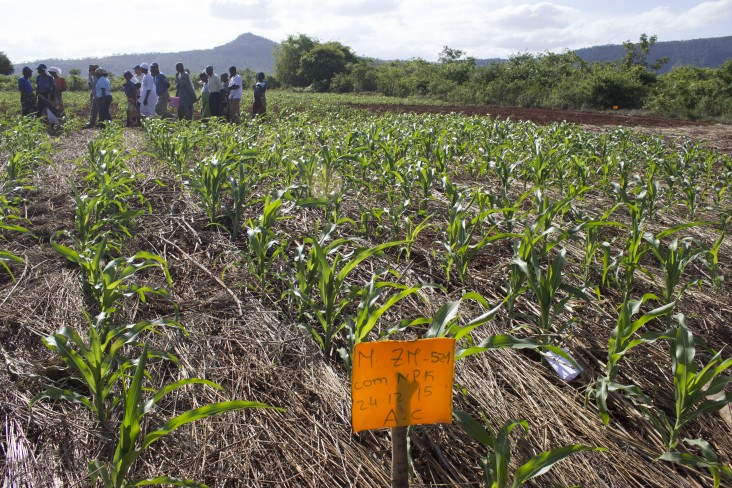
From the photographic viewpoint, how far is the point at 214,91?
371 inches

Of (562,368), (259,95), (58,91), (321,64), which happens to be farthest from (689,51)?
(562,368)

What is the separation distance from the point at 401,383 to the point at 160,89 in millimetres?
9977

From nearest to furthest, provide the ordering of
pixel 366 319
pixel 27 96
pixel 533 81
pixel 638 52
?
pixel 366 319 < pixel 27 96 < pixel 533 81 < pixel 638 52

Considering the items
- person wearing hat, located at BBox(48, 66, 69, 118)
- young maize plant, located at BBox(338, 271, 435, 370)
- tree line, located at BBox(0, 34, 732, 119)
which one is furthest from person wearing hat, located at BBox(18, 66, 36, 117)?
tree line, located at BBox(0, 34, 732, 119)

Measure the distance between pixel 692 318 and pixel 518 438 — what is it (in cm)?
137

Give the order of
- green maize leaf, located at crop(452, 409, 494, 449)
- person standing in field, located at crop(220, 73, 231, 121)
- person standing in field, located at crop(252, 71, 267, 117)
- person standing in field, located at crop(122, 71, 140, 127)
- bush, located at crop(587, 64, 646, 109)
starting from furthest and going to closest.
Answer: bush, located at crop(587, 64, 646, 109), person standing in field, located at crop(252, 71, 267, 117), person standing in field, located at crop(122, 71, 140, 127), person standing in field, located at crop(220, 73, 231, 121), green maize leaf, located at crop(452, 409, 494, 449)

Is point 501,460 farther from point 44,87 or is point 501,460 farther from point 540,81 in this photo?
point 540,81

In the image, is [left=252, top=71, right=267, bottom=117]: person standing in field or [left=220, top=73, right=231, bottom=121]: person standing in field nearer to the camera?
[left=220, top=73, right=231, bottom=121]: person standing in field

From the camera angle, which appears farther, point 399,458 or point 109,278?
point 109,278

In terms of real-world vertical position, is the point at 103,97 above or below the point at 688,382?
above

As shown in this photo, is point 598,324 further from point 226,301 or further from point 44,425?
point 44,425

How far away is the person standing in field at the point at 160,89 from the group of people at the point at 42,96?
5.85 ft

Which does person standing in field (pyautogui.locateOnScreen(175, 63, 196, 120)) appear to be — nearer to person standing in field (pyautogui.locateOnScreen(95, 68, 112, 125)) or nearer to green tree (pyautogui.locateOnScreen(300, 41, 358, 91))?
person standing in field (pyautogui.locateOnScreen(95, 68, 112, 125))

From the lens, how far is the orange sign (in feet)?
3.52
